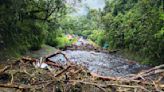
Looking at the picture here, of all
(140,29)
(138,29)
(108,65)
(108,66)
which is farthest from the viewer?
(138,29)

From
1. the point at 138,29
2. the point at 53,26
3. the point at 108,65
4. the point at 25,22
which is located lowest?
the point at 108,65

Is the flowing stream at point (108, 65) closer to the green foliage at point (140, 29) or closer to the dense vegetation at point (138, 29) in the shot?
the dense vegetation at point (138, 29)

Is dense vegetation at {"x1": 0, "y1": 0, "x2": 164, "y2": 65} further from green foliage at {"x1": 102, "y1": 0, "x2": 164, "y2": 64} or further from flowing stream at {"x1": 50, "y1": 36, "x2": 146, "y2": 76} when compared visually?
flowing stream at {"x1": 50, "y1": 36, "x2": 146, "y2": 76}

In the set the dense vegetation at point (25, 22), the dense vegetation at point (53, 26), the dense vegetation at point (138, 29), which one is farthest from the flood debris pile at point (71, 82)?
the dense vegetation at point (138, 29)

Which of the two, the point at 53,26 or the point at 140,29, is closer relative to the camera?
the point at 140,29

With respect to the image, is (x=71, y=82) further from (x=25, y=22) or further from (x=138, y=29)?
(x=138, y=29)

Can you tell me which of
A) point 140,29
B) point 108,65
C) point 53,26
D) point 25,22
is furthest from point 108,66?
point 53,26

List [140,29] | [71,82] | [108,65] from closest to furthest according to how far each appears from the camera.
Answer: [71,82] < [108,65] < [140,29]

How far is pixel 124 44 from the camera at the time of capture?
3114 cm

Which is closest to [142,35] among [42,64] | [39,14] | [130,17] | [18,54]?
[130,17]

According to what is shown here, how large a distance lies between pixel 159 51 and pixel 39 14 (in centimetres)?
912

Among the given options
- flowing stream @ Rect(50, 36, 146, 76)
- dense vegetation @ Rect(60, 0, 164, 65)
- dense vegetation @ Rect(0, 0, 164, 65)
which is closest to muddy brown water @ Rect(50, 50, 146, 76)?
flowing stream @ Rect(50, 36, 146, 76)

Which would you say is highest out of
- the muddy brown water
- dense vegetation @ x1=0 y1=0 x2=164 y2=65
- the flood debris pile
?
dense vegetation @ x1=0 y1=0 x2=164 y2=65

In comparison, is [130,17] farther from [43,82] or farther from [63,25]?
[43,82]
